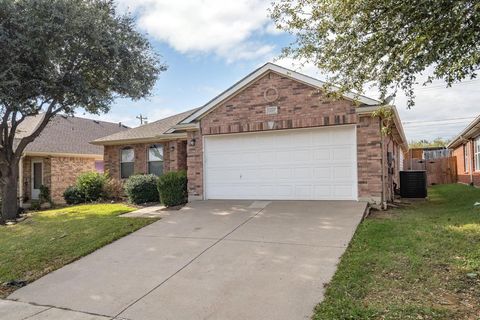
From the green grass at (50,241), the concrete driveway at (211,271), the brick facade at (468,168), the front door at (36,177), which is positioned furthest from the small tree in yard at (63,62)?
the brick facade at (468,168)

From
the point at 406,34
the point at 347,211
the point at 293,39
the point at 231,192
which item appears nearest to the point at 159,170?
the point at 231,192

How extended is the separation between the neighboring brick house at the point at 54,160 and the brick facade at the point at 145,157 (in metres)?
3.00

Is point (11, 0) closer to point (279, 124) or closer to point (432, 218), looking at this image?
point (279, 124)

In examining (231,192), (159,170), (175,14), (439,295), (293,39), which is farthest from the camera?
(159,170)

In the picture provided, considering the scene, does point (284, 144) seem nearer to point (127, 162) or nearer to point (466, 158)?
point (127, 162)

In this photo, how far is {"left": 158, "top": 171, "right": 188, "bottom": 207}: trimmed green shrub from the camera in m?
12.0

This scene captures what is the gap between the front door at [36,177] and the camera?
19062 millimetres

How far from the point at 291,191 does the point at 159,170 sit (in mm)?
7318

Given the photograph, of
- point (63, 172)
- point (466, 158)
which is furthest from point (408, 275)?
point (63, 172)

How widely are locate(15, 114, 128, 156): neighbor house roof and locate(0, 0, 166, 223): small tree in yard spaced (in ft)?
15.1

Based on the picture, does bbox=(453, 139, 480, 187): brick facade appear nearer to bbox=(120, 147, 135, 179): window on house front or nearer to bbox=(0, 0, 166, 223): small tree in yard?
bbox=(0, 0, 166, 223): small tree in yard

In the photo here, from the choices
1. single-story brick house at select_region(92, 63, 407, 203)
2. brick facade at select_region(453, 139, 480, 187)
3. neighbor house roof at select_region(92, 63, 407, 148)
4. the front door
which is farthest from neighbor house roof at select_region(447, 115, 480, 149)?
the front door

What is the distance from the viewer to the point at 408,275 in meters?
4.89

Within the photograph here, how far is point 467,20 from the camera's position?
4.89 m
